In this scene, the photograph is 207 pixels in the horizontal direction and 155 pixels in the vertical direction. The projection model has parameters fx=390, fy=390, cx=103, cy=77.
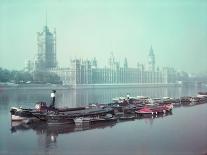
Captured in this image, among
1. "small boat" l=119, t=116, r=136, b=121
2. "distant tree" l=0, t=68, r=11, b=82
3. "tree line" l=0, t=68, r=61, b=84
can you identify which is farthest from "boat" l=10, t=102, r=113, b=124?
"tree line" l=0, t=68, r=61, b=84

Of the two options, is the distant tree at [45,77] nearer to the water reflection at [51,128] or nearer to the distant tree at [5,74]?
the distant tree at [5,74]

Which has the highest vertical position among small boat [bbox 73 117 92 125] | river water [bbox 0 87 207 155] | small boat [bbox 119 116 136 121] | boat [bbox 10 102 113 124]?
boat [bbox 10 102 113 124]

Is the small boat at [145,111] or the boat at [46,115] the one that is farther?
the small boat at [145,111]

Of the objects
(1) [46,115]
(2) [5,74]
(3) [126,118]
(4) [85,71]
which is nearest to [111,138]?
(1) [46,115]

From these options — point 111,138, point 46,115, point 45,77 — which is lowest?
point 111,138

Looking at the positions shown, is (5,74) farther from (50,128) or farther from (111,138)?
(111,138)

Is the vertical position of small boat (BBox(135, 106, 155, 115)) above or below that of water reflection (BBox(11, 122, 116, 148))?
above

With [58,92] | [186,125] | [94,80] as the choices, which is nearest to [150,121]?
[186,125]

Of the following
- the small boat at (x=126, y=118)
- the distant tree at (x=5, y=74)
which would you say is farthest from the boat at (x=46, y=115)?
the distant tree at (x=5, y=74)

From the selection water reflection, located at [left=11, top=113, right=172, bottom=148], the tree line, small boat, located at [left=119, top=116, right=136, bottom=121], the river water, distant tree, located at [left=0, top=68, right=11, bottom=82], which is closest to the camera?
the river water

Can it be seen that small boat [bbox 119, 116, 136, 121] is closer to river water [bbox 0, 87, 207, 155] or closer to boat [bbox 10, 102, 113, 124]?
river water [bbox 0, 87, 207, 155]

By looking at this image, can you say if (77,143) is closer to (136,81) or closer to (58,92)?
(58,92)

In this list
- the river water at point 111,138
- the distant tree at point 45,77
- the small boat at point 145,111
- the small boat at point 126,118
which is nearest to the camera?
the river water at point 111,138

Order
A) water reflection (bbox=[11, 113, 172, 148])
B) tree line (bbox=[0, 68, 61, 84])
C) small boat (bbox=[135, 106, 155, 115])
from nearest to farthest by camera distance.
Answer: water reflection (bbox=[11, 113, 172, 148]) → small boat (bbox=[135, 106, 155, 115]) → tree line (bbox=[0, 68, 61, 84])
